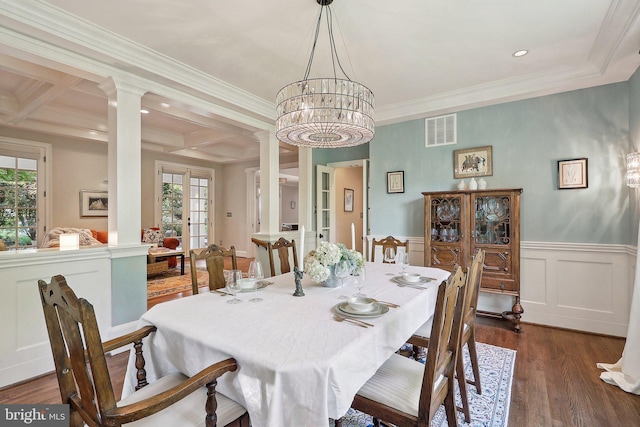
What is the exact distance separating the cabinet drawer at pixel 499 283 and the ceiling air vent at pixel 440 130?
1741mm

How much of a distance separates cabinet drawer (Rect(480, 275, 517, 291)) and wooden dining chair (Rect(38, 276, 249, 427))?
9.94 feet

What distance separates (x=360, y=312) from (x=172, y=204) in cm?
693

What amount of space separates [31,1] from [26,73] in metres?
1.54

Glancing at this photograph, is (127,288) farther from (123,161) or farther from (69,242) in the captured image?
(123,161)

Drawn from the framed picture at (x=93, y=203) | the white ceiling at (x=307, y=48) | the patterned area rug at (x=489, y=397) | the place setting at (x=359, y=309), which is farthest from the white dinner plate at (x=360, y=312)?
the framed picture at (x=93, y=203)

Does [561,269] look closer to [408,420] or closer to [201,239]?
[408,420]

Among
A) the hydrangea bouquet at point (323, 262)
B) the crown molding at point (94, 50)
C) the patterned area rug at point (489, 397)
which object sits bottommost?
the patterned area rug at point (489, 397)

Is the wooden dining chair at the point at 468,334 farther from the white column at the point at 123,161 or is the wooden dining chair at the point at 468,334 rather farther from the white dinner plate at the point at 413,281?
the white column at the point at 123,161

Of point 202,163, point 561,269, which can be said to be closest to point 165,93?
point 561,269

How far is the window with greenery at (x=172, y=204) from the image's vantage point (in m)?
7.19

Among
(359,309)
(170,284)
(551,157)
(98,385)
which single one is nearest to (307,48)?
(359,309)

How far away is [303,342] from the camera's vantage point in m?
1.21

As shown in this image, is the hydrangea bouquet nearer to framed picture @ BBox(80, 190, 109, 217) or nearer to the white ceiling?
→ the white ceiling

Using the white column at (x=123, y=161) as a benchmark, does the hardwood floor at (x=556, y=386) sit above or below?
below
